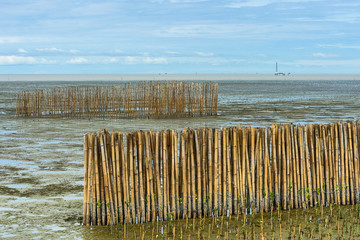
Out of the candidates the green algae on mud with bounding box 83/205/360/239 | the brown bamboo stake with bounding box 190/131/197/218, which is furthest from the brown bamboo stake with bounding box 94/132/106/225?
the brown bamboo stake with bounding box 190/131/197/218

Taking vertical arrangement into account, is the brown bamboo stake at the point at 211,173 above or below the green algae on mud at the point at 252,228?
above

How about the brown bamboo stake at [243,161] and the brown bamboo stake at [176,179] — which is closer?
the brown bamboo stake at [176,179]

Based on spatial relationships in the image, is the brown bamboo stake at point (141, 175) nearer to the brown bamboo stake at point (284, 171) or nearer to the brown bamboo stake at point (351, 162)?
the brown bamboo stake at point (284, 171)

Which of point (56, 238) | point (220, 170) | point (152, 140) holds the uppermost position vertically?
point (152, 140)

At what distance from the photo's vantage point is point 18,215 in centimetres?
620

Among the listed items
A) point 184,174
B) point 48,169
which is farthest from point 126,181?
point 48,169

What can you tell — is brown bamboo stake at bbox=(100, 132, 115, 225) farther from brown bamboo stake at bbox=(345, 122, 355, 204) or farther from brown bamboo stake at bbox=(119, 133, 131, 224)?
brown bamboo stake at bbox=(345, 122, 355, 204)

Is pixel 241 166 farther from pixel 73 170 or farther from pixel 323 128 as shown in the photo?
pixel 73 170

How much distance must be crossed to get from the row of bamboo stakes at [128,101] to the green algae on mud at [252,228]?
12.5 meters

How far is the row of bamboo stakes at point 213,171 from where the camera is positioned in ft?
18.6

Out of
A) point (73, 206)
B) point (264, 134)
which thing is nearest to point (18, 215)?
point (73, 206)

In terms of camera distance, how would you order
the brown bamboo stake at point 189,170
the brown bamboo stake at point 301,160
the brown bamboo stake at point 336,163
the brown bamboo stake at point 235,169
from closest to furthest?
Answer: the brown bamboo stake at point 189,170 → the brown bamboo stake at point 235,169 → the brown bamboo stake at point 301,160 → the brown bamboo stake at point 336,163

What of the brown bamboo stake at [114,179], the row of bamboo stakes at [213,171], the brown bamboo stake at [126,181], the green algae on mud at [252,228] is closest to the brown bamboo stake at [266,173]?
the row of bamboo stakes at [213,171]

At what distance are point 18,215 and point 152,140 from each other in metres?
1.99
